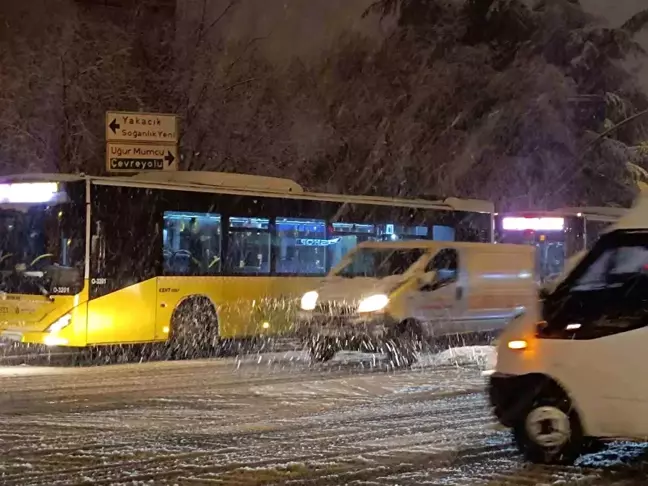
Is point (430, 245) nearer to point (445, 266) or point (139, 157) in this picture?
point (445, 266)

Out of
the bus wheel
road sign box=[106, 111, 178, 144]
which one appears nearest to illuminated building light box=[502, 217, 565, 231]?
road sign box=[106, 111, 178, 144]

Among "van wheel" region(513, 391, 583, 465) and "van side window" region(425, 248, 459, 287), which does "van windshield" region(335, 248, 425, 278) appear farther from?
"van wheel" region(513, 391, 583, 465)

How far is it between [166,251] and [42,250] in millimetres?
2119

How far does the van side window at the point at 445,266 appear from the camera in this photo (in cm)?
1612

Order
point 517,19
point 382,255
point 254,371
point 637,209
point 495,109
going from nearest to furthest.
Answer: point 637,209
point 254,371
point 382,255
point 495,109
point 517,19

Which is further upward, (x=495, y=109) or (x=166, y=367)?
(x=495, y=109)

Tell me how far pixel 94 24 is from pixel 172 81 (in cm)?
271

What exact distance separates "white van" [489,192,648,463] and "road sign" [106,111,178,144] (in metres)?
13.5

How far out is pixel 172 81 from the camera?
2788cm

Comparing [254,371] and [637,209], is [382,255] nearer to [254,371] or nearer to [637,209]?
[254,371]

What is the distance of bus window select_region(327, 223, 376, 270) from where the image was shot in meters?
19.5

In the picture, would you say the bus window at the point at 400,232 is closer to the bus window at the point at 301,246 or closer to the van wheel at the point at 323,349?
the bus window at the point at 301,246

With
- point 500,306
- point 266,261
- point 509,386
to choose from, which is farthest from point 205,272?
point 509,386

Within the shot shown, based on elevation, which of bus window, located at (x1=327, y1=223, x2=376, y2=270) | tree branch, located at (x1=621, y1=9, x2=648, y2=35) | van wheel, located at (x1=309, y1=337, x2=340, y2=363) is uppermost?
tree branch, located at (x1=621, y1=9, x2=648, y2=35)
